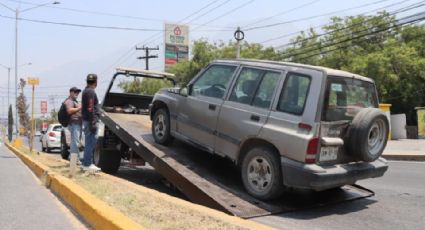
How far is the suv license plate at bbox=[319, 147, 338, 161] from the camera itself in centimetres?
668

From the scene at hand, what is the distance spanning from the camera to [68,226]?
6.34 meters

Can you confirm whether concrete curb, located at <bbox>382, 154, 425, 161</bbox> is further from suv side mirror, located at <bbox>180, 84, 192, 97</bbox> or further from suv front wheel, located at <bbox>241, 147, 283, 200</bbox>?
suv front wheel, located at <bbox>241, 147, 283, 200</bbox>

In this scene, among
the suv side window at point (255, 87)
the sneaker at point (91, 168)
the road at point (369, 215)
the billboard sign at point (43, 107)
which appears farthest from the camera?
the billboard sign at point (43, 107)

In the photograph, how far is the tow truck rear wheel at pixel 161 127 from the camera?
883 centimetres

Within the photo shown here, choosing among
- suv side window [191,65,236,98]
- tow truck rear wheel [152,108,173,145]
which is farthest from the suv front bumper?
tow truck rear wheel [152,108,173,145]

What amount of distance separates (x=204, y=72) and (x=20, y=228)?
362cm

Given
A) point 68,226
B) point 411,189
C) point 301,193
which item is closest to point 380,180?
point 411,189

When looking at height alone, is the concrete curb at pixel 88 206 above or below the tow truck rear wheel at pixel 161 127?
below

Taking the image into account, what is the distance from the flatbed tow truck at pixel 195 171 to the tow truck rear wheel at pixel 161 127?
13 cm

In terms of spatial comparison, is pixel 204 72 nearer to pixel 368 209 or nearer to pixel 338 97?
pixel 338 97

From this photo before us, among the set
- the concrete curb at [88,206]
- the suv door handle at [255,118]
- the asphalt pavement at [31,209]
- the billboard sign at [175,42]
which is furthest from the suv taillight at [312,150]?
the billboard sign at [175,42]

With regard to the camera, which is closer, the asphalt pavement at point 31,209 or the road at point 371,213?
the road at point 371,213

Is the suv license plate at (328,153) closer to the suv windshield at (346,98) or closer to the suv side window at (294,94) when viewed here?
the suv windshield at (346,98)

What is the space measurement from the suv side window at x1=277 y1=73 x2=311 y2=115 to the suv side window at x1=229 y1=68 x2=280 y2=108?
8.1 inches
